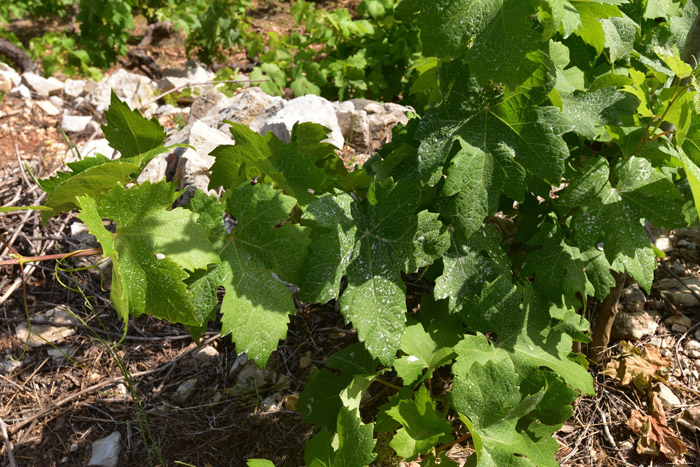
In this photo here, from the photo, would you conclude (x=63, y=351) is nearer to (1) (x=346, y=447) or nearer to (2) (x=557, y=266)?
(1) (x=346, y=447)

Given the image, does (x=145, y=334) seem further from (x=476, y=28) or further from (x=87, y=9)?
(x=87, y=9)

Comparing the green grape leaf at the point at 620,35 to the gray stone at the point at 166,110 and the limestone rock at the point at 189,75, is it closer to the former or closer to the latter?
the gray stone at the point at 166,110

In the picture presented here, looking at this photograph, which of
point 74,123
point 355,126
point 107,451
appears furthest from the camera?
point 74,123

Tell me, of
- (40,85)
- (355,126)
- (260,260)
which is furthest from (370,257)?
(40,85)

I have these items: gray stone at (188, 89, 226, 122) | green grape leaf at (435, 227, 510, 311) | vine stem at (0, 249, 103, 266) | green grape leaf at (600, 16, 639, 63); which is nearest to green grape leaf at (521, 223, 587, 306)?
green grape leaf at (435, 227, 510, 311)

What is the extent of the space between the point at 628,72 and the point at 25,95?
13.1 feet

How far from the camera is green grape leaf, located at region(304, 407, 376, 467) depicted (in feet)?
4.48

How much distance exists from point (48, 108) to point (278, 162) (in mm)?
3034

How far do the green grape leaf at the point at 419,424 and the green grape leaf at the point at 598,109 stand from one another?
2.86 ft

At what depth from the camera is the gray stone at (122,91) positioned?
150 inches

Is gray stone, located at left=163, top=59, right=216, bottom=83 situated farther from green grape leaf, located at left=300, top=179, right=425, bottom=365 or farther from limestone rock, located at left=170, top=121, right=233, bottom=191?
green grape leaf, located at left=300, top=179, right=425, bottom=365

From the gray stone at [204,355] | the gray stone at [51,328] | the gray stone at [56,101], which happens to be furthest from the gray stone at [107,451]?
the gray stone at [56,101]

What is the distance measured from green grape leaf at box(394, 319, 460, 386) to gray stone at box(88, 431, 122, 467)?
1.04m

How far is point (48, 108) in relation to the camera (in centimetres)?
384
